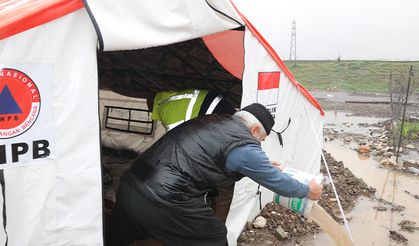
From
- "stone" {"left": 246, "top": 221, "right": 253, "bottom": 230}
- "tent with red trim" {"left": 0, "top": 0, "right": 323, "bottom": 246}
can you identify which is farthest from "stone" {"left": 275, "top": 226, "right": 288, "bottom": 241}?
"tent with red trim" {"left": 0, "top": 0, "right": 323, "bottom": 246}

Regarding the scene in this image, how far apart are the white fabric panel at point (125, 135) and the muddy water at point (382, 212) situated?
7.32 feet

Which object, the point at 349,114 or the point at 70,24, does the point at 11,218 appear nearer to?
the point at 70,24

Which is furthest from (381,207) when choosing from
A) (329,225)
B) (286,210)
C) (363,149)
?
(363,149)

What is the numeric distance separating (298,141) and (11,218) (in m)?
3.47

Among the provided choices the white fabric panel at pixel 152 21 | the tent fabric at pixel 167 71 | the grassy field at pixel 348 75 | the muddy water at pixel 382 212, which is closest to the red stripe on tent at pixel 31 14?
the white fabric panel at pixel 152 21

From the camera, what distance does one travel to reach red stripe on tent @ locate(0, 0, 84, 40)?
167 cm

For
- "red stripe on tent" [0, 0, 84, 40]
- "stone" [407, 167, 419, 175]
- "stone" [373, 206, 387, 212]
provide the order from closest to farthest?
1. "red stripe on tent" [0, 0, 84, 40]
2. "stone" [373, 206, 387, 212]
3. "stone" [407, 167, 419, 175]

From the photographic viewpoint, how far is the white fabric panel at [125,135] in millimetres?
4710

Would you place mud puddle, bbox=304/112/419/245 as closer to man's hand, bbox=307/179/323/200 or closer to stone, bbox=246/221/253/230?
stone, bbox=246/221/253/230

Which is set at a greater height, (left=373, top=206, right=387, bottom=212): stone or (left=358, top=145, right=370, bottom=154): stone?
(left=358, top=145, right=370, bottom=154): stone

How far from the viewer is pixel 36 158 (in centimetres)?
182

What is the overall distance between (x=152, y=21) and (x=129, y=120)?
290cm

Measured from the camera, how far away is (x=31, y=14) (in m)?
1.72

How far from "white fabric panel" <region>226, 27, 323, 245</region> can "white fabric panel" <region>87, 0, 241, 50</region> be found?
2.54 ft
